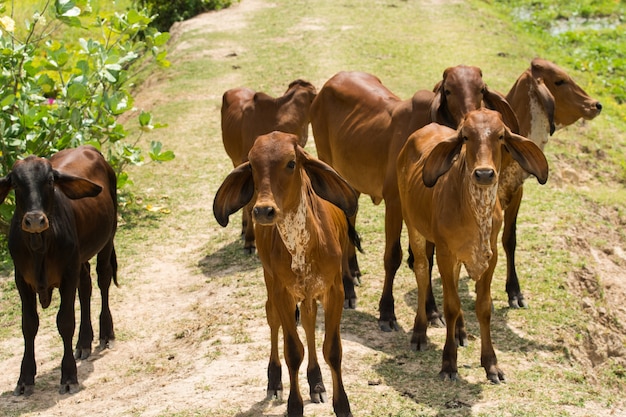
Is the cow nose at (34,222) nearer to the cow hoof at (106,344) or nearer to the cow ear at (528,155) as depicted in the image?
the cow hoof at (106,344)

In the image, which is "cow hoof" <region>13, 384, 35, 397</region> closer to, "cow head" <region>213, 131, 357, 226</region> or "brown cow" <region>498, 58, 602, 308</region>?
"cow head" <region>213, 131, 357, 226</region>

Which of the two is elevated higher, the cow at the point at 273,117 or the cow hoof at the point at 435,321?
the cow at the point at 273,117

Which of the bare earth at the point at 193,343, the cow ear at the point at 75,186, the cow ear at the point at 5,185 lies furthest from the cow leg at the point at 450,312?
the cow ear at the point at 5,185

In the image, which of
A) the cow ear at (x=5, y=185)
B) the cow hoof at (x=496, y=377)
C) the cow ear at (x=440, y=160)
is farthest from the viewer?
the cow ear at (x=5, y=185)

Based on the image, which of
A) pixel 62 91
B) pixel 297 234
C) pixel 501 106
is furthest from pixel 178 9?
pixel 297 234

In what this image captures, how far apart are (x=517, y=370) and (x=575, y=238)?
322cm

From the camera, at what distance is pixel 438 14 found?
20.3 m

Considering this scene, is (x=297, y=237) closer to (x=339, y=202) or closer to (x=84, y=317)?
(x=339, y=202)

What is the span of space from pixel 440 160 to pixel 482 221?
0.49 metres

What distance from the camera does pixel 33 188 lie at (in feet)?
22.2

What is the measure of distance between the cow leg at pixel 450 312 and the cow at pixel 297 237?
0.93 m

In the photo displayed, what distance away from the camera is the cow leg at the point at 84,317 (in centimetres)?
773

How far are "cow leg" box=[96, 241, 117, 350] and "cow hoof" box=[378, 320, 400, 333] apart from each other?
2220mm

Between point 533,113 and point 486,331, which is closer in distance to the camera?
point 486,331
